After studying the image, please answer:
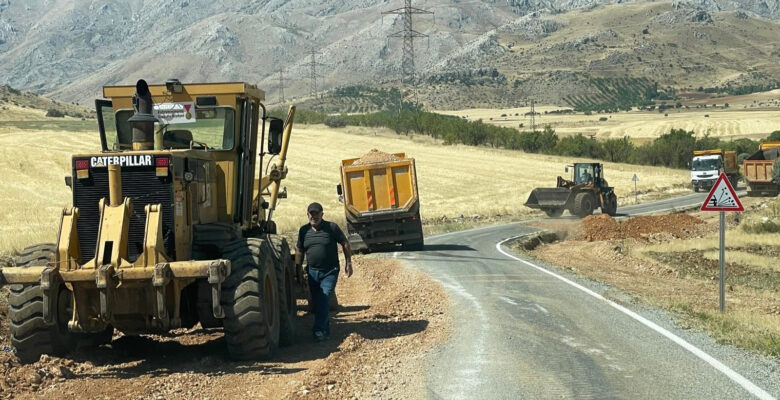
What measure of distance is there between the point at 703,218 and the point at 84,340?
3560cm

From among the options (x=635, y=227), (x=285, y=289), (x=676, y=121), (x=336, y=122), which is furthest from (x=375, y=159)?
(x=676, y=121)

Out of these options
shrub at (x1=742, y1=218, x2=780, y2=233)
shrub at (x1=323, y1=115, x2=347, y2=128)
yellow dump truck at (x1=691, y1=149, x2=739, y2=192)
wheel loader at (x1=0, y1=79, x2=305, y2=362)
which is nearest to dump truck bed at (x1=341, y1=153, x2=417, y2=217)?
shrub at (x1=742, y1=218, x2=780, y2=233)

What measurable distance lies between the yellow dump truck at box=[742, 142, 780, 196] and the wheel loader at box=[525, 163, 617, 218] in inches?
524

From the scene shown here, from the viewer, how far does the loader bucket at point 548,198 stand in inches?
1661

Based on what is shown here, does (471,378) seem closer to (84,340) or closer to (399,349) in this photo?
(399,349)

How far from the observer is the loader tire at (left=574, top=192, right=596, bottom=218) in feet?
137

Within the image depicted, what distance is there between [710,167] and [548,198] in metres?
21.7

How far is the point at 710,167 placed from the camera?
59.2m

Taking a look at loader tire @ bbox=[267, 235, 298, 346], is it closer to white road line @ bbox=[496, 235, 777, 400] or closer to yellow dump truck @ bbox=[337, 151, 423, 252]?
white road line @ bbox=[496, 235, 777, 400]

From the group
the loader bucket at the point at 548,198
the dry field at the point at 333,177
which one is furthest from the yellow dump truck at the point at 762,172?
the loader bucket at the point at 548,198

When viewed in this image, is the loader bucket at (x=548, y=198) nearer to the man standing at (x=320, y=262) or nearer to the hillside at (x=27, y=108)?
the man standing at (x=320, y=262)

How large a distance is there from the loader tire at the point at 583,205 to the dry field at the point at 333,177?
5907 millimetres

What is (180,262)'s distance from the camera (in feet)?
30.9

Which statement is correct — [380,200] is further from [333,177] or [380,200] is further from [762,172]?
[333,177]
